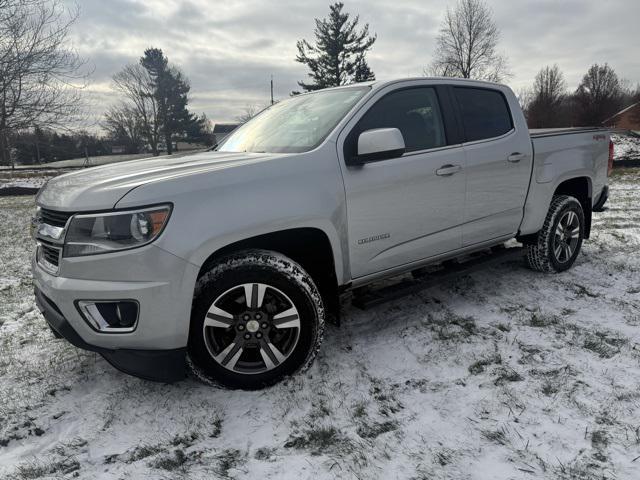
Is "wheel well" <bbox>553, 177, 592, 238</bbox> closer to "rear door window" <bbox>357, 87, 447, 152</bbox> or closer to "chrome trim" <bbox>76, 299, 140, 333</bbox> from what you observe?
"rear door window" <bbox>357, 87, 447, 152</bbox>

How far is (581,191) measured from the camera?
186 inches

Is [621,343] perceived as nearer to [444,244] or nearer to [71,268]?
[444,244]

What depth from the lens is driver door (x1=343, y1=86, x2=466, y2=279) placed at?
2.89m

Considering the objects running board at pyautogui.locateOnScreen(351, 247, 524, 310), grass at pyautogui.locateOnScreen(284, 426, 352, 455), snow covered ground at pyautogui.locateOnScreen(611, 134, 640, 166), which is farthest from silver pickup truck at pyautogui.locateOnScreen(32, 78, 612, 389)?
snow covered ground at pyautogui.locateOnScreen(611, 134, 640, 166)

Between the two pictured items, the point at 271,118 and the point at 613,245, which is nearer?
A: the point at 271,118

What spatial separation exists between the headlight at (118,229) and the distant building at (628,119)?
54248mm

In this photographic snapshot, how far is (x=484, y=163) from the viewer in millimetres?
3561

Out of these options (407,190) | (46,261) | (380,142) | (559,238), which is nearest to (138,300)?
(46,261)

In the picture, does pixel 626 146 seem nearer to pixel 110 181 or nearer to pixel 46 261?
pixel 110 181

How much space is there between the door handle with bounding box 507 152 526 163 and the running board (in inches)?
33.8

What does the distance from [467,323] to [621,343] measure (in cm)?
101

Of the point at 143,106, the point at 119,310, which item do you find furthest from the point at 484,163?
the point at 143,106

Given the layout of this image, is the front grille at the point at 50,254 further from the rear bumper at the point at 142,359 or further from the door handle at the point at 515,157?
the door handle at the point at 515,157

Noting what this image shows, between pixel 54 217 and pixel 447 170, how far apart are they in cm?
260
